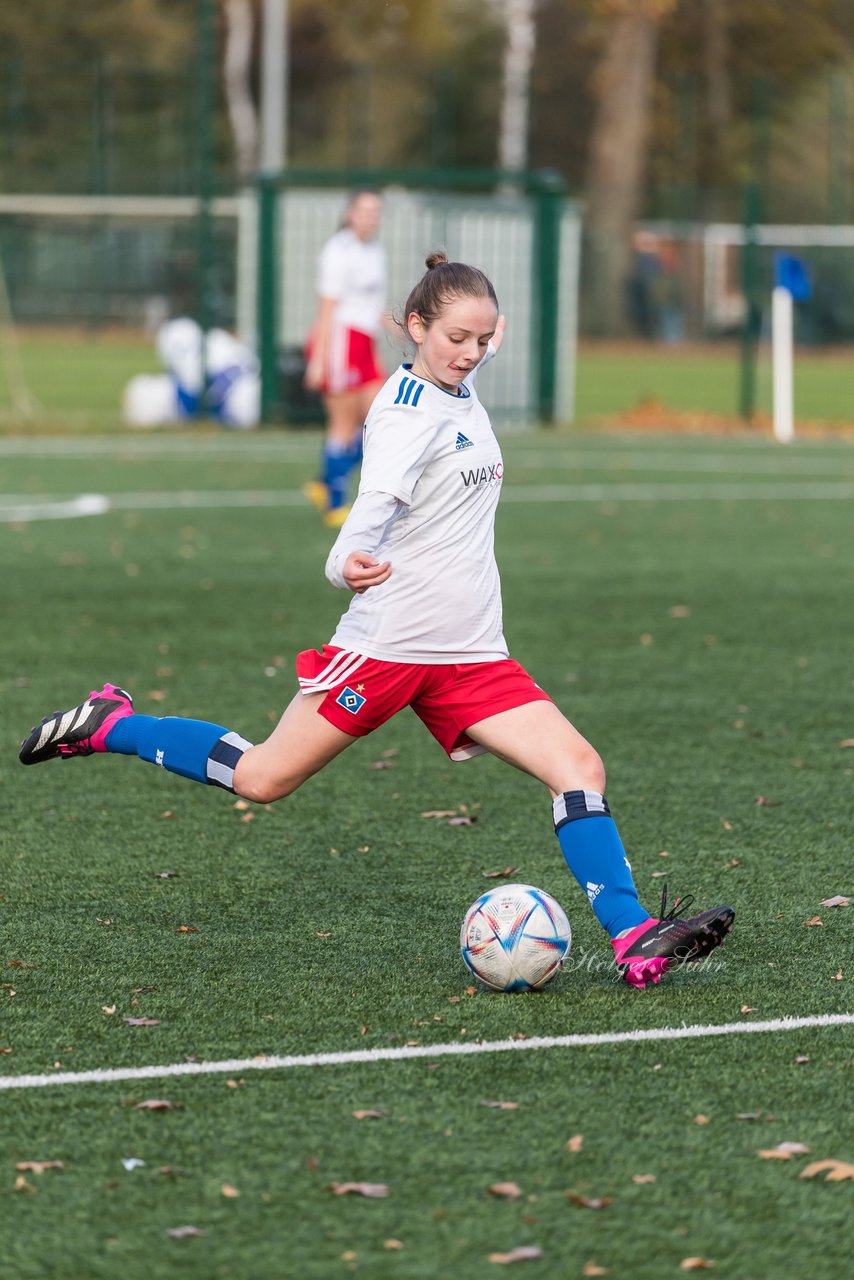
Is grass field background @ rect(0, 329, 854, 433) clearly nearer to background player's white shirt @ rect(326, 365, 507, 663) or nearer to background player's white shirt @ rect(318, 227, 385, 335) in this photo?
background player's white shirt @ rect(318, 227, 385, 335)

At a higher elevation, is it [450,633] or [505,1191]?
[450,633]

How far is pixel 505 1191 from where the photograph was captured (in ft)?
11.7

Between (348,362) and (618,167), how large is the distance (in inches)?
1214

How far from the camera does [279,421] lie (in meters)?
21.9

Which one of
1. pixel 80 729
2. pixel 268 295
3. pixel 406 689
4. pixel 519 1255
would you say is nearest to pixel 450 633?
pixel 406 689

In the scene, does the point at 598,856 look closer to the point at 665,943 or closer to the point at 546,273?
the point at 665,943

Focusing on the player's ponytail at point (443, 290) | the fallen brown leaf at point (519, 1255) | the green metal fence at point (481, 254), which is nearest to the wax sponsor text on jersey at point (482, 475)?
the player's ponytail at point (443, 290)

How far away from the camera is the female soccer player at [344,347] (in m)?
13.8

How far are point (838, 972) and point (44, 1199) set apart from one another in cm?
210

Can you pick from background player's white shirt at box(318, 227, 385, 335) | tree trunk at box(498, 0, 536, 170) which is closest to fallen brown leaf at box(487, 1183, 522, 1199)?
background player's white shirt at box(318, 227, 385, 335)

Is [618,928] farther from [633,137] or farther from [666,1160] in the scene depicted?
Result: [633,137]

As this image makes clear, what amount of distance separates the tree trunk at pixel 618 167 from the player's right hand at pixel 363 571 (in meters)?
32.7

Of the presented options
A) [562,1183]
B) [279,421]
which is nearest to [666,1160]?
[562,1183]

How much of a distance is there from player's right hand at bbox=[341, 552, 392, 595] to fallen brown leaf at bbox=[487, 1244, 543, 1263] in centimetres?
161
